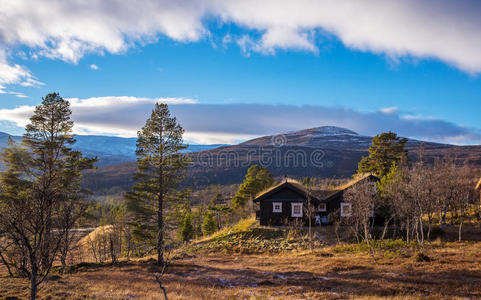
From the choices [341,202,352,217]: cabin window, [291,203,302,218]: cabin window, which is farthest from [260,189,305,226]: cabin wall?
[341,202,352,217]: cabin window

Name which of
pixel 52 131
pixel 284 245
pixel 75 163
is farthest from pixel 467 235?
pixel 52 131

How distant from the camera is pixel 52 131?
80.2 feet

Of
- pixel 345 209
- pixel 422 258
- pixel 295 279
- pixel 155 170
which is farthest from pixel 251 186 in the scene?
pixel 295 279

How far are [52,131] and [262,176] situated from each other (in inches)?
1387

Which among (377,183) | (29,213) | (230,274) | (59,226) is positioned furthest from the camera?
(377,183)

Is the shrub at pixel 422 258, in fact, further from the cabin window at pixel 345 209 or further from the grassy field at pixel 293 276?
the cabin window at pixel 345 209

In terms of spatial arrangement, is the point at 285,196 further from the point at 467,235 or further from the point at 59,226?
the point at 59,226

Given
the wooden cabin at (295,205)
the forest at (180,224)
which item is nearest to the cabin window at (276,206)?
the wooden cabin at (295,205)

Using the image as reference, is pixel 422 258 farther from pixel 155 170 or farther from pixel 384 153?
pixel 384 153

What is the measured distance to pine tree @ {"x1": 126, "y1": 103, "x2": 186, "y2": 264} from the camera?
25.1m

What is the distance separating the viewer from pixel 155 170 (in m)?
26.1

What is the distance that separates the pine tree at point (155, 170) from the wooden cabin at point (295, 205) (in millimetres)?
→ 13464

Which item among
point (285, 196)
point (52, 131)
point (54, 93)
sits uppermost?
point (54, 93)

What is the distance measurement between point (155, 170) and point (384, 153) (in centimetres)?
3628
